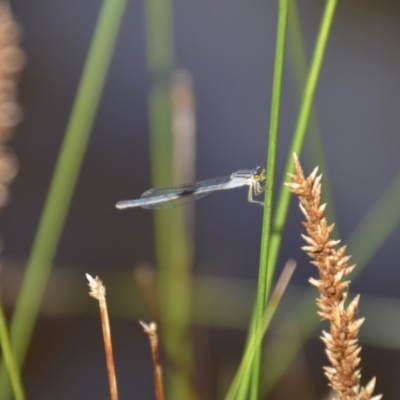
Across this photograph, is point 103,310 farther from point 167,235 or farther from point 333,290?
point 167,235

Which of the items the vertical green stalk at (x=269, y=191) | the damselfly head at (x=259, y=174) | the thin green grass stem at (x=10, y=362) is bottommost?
the thin green grass stem at (x=10, y=362)

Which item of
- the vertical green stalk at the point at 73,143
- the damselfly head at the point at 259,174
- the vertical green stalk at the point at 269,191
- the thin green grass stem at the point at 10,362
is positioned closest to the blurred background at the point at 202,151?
the damselfly head at the point at 259,174

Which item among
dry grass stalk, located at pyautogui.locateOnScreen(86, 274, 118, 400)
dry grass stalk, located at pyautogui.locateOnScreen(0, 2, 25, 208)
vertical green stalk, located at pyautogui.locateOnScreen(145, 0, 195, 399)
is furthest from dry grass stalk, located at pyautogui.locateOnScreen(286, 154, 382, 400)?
vertical green stalk, located at pyautogui.locateOnScreen(145, 0, 195, 399)

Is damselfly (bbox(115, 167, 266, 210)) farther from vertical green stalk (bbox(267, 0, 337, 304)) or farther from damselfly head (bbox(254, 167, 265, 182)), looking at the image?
vertical green stalk (bbox(267, 0, 337, 304))

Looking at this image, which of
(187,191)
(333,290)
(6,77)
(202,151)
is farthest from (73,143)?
(202,151)

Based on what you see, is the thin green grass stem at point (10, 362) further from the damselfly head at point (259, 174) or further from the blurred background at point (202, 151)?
the blurred background at point (202, 151)

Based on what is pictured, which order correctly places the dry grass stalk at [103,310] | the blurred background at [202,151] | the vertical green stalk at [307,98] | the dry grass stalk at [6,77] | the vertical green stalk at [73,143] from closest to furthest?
the dry grass stalk at [103,310] < the dry grass stalk at [6,77] < the vertical green stalk at [307,98] < the vertical green stalk at [73,143] < the blurred background at [202,151]
